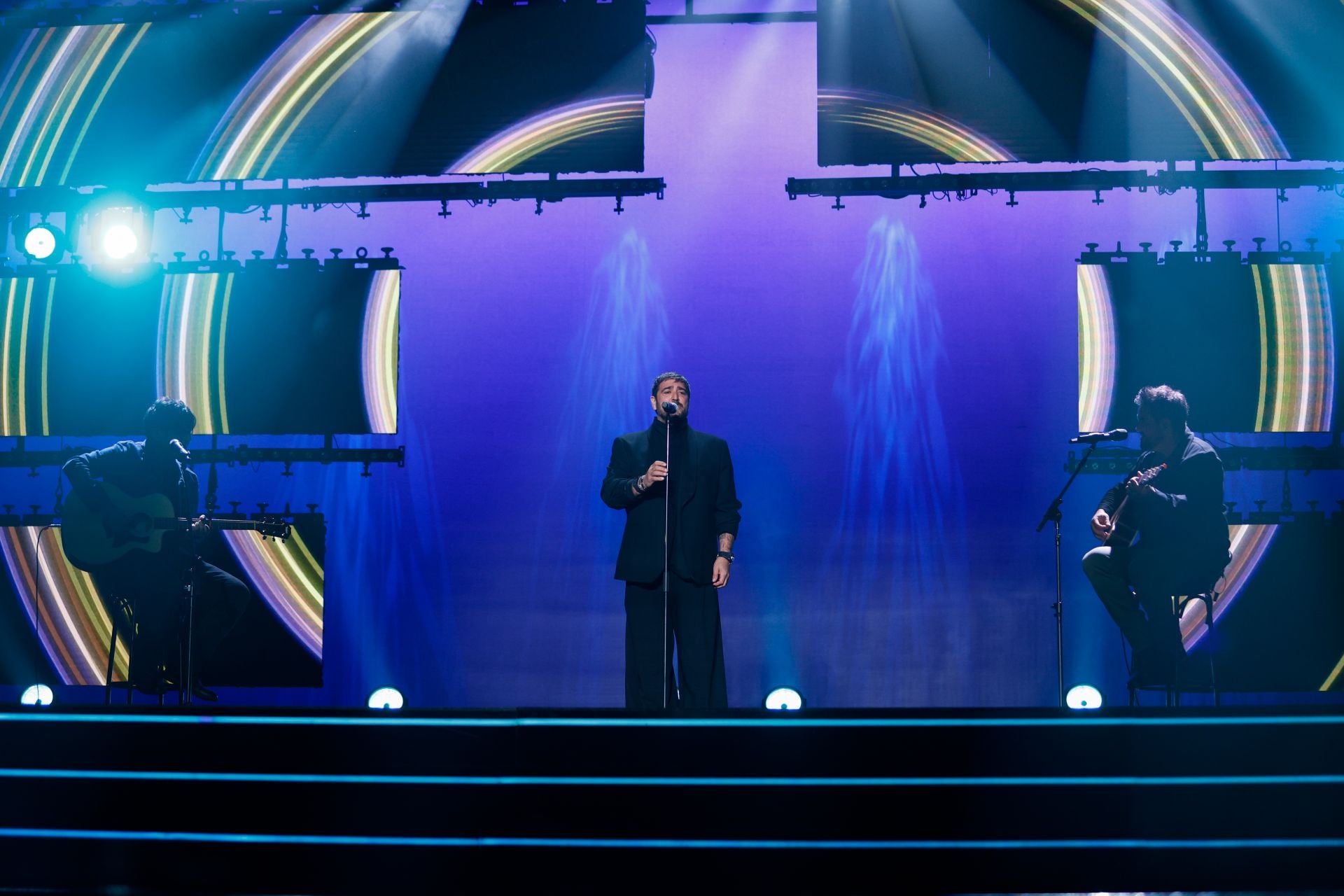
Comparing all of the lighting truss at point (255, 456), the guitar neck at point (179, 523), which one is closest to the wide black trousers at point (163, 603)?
the guitar neck at point (179, 523)

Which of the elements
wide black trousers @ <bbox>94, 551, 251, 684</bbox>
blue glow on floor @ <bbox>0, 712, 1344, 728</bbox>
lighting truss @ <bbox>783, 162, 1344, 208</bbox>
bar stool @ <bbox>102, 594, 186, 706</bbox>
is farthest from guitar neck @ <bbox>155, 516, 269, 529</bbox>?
lighting truss @ <bbox>783, 162, 1344, 208</bbox>

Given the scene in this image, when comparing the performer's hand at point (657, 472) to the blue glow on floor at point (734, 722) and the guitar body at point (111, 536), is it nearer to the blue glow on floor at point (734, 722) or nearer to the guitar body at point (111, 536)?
the blue glow on floor at point (734, 722)

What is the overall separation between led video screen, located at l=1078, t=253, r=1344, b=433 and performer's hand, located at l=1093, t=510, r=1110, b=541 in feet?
3.80

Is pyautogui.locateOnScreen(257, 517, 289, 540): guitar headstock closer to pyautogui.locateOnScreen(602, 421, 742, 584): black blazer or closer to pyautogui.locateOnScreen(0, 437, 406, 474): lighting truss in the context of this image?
pyautogui.locateOnScreen(0, 437, 406, 474): lighting truss

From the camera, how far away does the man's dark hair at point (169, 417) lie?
5.05 metres

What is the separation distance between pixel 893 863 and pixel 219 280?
480 centimetres

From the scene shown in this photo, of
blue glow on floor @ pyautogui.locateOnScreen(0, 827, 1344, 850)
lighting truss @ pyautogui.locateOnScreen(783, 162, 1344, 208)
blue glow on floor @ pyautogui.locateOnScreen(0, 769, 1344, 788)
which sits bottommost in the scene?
blue glow on floor @ pyautogui.locateOnScreen(0, 827, 1344, 850)

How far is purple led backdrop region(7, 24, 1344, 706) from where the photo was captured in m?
5.73

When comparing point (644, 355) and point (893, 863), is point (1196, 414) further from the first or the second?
point (893, 863)

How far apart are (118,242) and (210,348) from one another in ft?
2.41

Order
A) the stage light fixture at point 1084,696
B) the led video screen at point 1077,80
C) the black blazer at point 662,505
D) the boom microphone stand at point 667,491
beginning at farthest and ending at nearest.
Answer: the led video screen at point 1077,80, the stage light fixture at point 1084,696, the black blazer at point 662,505, the boom microphone stand at point 667,491

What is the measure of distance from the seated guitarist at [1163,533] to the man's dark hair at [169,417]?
380 centimetres

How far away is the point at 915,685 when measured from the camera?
5688 mm

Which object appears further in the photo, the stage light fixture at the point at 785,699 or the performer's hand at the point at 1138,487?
the stage light fixture at the point at 785,699
